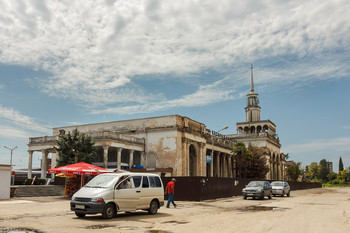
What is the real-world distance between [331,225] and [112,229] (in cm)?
795

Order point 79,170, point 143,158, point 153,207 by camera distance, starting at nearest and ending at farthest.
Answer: point 153,207 < point 79,170 < point 143,158

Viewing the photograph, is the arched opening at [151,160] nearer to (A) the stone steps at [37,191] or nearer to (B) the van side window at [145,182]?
(A) the stone steps at [37,191]

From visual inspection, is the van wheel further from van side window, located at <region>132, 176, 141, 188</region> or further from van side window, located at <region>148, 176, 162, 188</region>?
van side window, located at <region>132, 176, 141, 188</region>

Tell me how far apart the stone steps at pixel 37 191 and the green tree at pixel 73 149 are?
24.4 feet

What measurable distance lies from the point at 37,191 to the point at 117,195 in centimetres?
1826

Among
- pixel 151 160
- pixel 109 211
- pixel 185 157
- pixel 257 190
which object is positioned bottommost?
pixel 257 190

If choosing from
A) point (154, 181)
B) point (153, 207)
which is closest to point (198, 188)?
point (154, 181)

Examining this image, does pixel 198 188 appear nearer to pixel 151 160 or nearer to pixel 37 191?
pixel 37 191

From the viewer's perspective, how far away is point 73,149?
123 feet

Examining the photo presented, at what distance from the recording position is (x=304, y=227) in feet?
38.0

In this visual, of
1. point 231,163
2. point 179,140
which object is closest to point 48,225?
point 179,140

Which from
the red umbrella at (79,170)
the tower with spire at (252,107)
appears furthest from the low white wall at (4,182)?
the tower with spire at (252,107)

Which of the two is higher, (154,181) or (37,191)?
(154,181)

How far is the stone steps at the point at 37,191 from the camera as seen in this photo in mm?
26919
